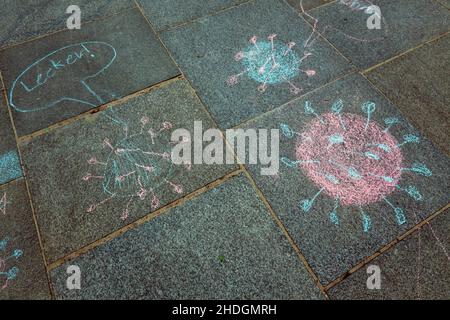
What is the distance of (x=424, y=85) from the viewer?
11.2 ft

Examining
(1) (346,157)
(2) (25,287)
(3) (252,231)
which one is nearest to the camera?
(2) (25,287)

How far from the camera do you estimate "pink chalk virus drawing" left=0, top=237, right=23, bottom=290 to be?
2438mm

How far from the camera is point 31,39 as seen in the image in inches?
151

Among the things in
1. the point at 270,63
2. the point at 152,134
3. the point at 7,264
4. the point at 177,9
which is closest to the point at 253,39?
the point at 270,63

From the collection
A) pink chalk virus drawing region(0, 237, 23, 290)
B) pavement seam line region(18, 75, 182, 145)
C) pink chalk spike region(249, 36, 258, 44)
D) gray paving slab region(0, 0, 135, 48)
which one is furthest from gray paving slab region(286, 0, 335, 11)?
pink chalk virus drawing region(0, 237, 23, 290)

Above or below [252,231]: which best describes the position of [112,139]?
above

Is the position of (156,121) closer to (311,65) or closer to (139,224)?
(139,224)

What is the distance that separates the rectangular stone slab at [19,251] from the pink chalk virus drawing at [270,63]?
7.27 ft

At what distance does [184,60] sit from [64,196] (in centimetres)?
189

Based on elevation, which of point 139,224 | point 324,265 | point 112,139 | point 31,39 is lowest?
point 324,265

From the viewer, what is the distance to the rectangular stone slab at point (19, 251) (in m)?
2.40

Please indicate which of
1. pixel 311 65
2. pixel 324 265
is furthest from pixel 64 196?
pixel 311 65

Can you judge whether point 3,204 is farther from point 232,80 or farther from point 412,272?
point 412,272

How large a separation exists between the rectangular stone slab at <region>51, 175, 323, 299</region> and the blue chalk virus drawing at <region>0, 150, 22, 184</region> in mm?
1026
